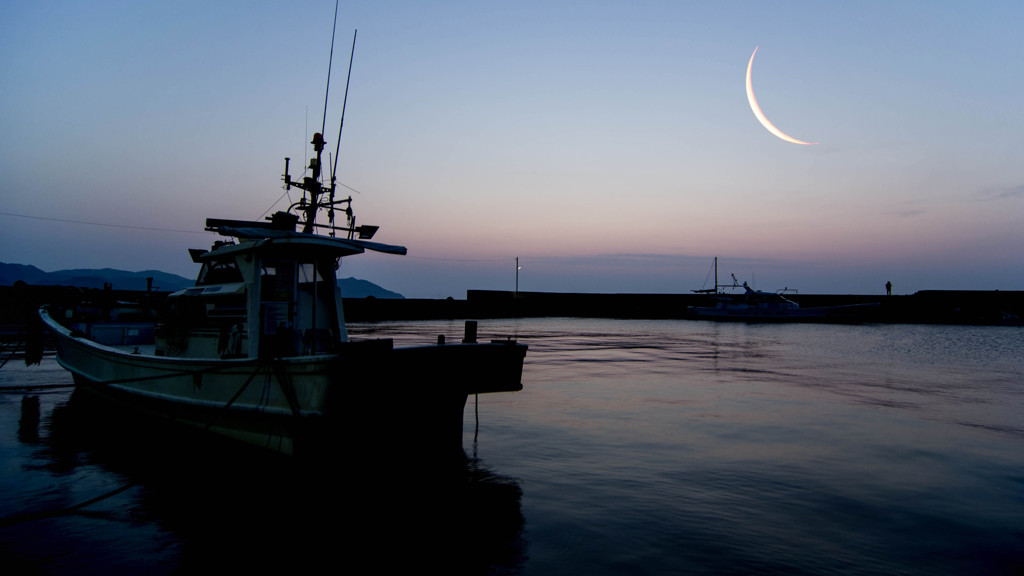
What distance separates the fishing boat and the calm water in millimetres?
647

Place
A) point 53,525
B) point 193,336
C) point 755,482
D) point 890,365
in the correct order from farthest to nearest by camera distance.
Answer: point 890,365
point 193,336
point 755,482
point 53,525

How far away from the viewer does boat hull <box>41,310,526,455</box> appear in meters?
8.43

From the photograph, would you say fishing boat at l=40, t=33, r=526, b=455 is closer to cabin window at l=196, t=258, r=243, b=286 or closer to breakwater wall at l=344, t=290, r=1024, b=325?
cabin window at l=196, t=258, r=243, b=286

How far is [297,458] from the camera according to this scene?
351 inches

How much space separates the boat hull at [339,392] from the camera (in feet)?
27.7

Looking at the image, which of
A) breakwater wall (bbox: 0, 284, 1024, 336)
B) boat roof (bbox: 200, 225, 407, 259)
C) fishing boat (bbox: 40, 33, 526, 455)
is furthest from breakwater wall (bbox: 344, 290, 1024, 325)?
boat roof (bbox: 200, 225, 407, 259)

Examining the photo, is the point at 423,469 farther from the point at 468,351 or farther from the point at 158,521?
the point at 158,521

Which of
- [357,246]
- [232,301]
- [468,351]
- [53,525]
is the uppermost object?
[357,246]

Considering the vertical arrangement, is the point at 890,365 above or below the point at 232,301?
below

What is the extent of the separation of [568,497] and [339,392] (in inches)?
147

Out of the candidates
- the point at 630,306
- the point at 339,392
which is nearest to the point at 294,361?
A: the point at 339,392

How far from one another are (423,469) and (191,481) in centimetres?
360

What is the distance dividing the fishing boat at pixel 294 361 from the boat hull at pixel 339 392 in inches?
0.8

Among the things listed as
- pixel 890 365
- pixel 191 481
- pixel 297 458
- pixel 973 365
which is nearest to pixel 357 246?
pixel 297 458
